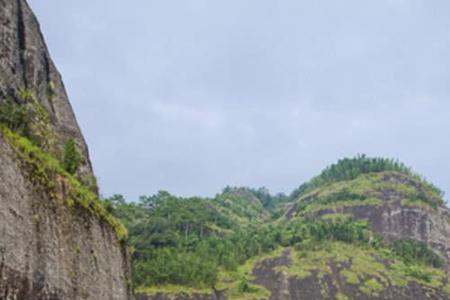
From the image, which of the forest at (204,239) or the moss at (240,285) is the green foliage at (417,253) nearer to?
the forest at (204,239)

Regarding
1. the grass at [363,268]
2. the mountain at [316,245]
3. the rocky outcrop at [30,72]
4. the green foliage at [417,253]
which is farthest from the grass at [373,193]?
the rocky outcrop at [30,72]

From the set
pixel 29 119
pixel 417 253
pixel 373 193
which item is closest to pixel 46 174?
pixel 29 119

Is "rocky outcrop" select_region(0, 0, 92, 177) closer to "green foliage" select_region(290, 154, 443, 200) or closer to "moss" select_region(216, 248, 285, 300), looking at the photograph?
"moss" select_region(216, 248, 285, 300)

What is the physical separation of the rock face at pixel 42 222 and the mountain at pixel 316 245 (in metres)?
20.9

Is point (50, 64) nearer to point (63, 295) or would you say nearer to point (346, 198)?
point (63, 295)

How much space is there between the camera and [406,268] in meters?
66.8

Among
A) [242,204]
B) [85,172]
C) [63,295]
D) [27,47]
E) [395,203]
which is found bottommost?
[63,295]

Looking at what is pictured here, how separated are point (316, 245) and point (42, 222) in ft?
191

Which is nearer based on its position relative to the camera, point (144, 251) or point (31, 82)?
point (31, 82)

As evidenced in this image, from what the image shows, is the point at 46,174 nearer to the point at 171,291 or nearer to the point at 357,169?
the point at 171,291

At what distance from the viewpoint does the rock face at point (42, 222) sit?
47.8 feet

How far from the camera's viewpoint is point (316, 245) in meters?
71.3

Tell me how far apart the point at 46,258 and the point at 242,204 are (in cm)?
10932

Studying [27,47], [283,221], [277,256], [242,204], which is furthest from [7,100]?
[242,204]
